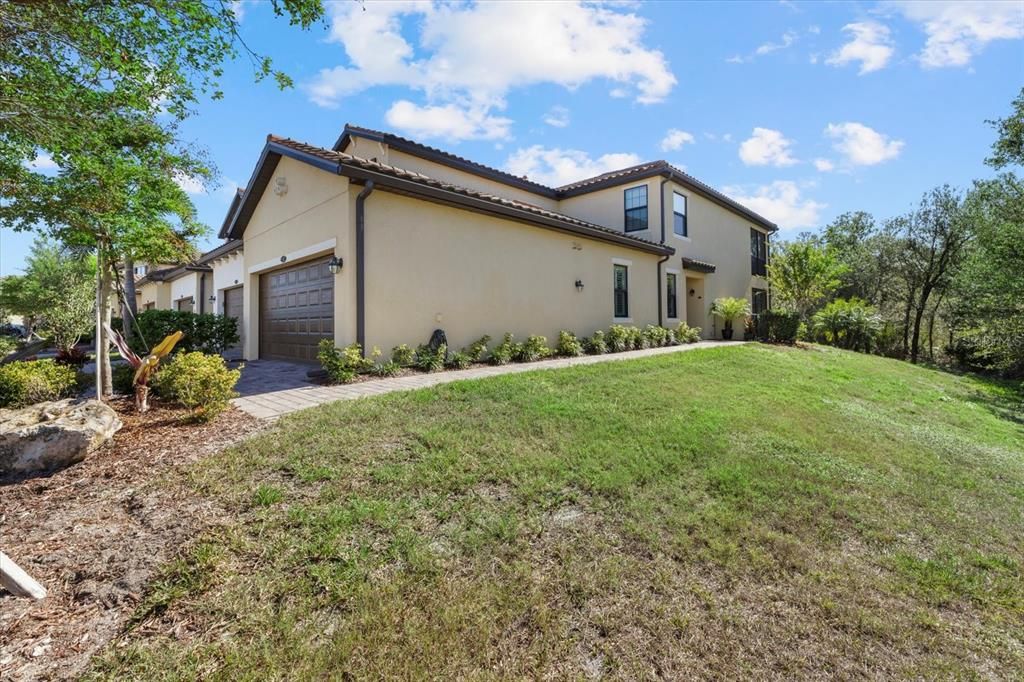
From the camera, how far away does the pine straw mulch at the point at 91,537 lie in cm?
227

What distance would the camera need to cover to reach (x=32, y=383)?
6.41 metres

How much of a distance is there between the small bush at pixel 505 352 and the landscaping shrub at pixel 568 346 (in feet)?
5.10

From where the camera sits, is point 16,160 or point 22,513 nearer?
point 22,513

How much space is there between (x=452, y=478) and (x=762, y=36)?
10569mm

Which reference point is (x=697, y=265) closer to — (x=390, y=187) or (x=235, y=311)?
(x=390, y=187)

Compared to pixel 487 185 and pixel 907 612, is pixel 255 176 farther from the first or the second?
pixel 907 612

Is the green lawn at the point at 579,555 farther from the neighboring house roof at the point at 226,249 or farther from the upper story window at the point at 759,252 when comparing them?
the upper story window at the point at 759,252

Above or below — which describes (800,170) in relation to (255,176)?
above

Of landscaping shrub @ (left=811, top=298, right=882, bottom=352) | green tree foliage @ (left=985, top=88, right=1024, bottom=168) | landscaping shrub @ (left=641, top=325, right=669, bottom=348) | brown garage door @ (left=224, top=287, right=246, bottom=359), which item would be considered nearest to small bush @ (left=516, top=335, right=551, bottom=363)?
landscaping shrub @ (left=641, top=325, right=669, bottom=348)

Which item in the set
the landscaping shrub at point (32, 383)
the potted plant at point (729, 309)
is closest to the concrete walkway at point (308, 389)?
the landscaping shrub at point (32, 383)

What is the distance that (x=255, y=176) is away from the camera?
37.5ft

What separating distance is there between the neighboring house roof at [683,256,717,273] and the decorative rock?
17.1m

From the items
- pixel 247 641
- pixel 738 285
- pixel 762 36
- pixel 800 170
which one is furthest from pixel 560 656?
pixel 738 285

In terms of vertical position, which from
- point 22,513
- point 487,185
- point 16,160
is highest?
point 487,185
